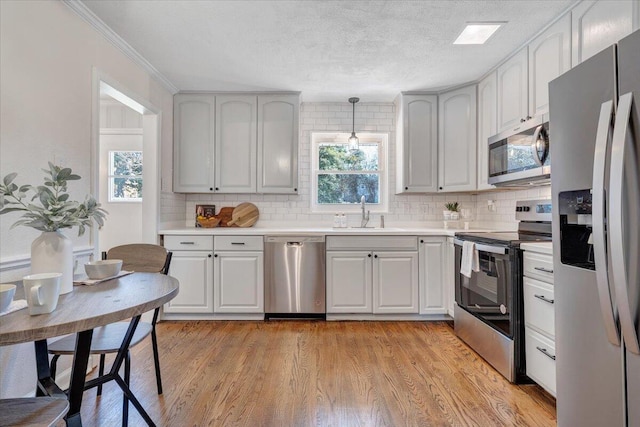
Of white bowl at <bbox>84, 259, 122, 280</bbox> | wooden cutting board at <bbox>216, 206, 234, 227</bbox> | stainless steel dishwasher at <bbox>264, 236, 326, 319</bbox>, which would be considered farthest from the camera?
wooden cutting board at <bbox>216, 206, 234, 227</bbox>

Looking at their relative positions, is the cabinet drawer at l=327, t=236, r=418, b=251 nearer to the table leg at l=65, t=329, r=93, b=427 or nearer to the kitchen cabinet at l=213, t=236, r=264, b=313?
the kitchen cabinet at l=213, t=236, r=264, b=313

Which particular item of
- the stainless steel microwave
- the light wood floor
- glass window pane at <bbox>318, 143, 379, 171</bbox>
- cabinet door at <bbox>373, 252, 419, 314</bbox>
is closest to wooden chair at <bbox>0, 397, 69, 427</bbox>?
the light wood floor

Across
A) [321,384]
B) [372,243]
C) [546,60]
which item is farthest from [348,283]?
[546,60]

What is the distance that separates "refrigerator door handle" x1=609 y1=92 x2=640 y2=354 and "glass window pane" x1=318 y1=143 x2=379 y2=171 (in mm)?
2937

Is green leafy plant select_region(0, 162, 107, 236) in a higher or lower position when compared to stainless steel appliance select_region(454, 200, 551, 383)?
higher

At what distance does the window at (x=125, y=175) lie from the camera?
13.1ft

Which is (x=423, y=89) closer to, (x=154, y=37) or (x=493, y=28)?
(x=493, y=28)

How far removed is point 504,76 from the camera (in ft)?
9.11

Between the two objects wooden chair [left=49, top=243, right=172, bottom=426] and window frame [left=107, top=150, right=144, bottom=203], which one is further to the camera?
window frame [left=107, top=150, right=144, bottom=203]

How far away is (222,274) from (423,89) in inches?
110

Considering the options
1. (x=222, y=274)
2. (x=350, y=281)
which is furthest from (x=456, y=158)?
(x=222, y=274)

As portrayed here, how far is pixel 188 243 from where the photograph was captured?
3.20 meters

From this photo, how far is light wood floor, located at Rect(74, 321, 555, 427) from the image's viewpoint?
1.73 metres

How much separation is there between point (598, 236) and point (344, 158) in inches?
119
